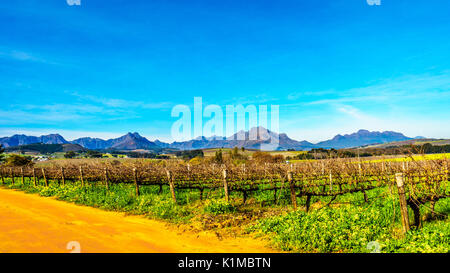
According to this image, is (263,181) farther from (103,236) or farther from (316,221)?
(103,236)

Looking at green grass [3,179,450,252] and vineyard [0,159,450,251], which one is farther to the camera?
vineyard [0,159,450,251]

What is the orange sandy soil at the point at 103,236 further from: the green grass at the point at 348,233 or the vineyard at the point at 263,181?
the vineyard at the point at 263,181

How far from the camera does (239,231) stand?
→ 7.78 m

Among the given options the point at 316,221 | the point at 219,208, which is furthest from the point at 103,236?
the point at 316,221

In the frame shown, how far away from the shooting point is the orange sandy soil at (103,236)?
621cm

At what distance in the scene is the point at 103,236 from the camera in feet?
23.5

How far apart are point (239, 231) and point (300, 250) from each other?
2.31 metres

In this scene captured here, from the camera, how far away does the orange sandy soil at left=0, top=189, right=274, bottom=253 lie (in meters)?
6.21

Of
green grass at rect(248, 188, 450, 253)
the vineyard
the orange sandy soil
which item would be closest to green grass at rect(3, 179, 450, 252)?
green grass at rect(248, 188, 450, 253)

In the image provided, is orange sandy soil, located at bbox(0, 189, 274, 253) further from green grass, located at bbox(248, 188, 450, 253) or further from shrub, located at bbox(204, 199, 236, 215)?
shrub, located at bbox(204, 199, 236, 215)
